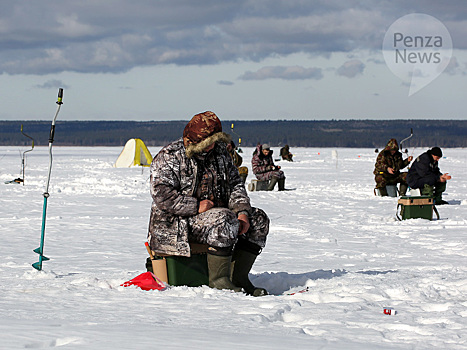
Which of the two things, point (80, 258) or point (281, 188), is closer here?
point (80, 258)

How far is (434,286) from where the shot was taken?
197 inches

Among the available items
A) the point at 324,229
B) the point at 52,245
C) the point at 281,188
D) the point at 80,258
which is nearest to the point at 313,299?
the point at 80,258

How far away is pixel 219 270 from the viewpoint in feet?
15.3

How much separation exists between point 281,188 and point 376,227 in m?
7.43

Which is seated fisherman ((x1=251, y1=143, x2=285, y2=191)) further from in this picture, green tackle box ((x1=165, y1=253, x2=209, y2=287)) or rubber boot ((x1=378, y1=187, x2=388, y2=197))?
green tackle box ((x1=165, y1=253, x2=209, y2=287))

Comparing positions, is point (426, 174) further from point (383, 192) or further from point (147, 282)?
point (147, 282)

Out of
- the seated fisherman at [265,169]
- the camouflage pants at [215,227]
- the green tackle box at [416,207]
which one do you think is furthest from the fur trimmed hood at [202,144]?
the seated fisherman at [265,169]

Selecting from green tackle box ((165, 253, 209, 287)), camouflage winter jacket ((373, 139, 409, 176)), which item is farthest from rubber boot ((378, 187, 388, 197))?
green tackle box ((165, 253, 209, 287))

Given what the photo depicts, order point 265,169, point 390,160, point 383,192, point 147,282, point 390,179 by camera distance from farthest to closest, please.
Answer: point 265,169 < point 383,192 < point 390,179 < point 390,160 < point 147,282

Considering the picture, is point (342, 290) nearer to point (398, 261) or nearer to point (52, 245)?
point (398, 261)

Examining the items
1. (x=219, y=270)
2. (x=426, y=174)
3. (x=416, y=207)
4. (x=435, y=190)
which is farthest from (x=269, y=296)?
(x=435, y=190)

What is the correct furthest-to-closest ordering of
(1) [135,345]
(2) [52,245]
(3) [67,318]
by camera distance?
(2) [52,245] → (3) [67,318] → (1) [135,345]

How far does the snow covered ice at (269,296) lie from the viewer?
3.34 meters

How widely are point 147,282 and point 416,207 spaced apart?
6.87 m
